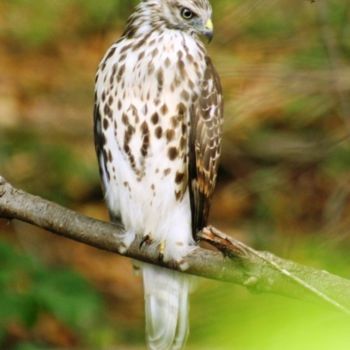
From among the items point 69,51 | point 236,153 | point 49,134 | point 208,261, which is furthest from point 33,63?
point 208,261

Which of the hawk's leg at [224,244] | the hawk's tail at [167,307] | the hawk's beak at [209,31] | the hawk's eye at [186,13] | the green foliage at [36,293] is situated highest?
the hawk's eye at [186,13]

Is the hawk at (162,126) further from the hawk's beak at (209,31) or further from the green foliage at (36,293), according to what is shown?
the green foliage at (36,293)

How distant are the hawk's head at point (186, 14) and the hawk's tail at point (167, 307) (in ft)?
2.83

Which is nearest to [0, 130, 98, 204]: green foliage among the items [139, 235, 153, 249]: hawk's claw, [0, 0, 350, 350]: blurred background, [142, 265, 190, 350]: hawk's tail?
[0, 0, 350, 350]: blurred background

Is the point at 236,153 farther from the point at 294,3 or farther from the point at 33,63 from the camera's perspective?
the point at 33,63

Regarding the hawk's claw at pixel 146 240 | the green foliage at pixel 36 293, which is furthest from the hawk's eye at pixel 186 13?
the green foliage at pixel 36 293

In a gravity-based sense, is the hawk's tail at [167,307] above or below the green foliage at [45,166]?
above

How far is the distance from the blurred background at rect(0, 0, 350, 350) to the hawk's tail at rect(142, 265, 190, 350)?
0.07m

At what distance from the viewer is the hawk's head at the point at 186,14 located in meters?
3.43

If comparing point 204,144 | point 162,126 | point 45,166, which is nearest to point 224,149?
point 45,166

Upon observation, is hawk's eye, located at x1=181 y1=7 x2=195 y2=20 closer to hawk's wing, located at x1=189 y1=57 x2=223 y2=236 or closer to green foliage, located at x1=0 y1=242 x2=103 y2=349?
hawk's wing, located at x1=189 y1=57 x2=223 y2=236

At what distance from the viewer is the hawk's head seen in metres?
3.43

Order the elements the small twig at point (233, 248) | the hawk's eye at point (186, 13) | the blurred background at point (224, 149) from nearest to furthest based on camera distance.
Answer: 1. the small twig at point (233, 248)
2. the hawk's eye at point (186, 13)
3. the blurred background at point (224, 149)

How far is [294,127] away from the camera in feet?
19.9
